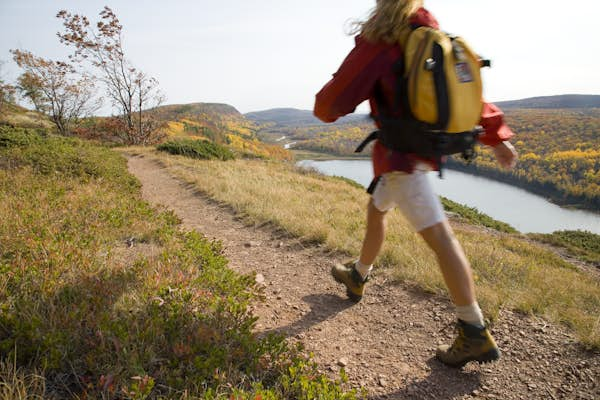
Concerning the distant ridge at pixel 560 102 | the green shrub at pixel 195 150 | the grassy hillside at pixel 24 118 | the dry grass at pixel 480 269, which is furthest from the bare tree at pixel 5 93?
the distant ridge at pixel 560 102

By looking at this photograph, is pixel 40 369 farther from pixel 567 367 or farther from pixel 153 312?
pixel 567 367

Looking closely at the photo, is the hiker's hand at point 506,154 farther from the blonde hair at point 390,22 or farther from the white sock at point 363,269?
the white sock at point 363,269

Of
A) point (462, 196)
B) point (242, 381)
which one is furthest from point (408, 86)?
point (462, 196)

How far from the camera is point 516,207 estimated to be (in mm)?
26375

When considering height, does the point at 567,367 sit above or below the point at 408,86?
below

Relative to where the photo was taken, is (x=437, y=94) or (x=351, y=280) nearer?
(x=437, y=94)

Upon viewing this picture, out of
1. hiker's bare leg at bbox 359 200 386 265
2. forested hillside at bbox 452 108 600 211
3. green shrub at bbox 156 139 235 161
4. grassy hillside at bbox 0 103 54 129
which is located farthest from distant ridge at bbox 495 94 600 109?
grassy hillside at bbox 0 103 54 129

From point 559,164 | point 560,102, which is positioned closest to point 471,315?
point 559,164

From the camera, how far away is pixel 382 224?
2.30 meters

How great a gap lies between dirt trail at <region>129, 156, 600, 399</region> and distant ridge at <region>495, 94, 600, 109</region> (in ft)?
500

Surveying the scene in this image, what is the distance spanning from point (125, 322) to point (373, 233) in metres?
1.70

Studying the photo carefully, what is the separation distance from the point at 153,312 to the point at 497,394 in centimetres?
204

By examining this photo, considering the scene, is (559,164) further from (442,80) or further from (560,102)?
(560,102)

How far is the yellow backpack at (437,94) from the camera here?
147 cm
